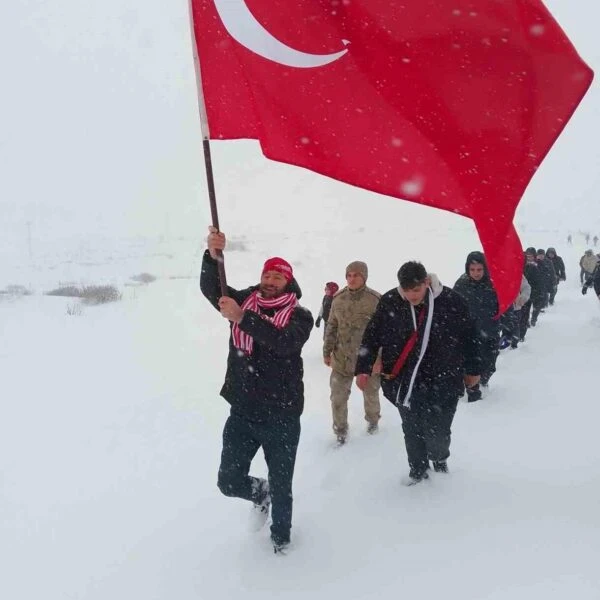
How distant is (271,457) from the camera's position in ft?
11.2

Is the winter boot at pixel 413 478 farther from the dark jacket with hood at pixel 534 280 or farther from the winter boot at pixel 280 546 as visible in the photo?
the dark jacket with hood at pixel 534 280

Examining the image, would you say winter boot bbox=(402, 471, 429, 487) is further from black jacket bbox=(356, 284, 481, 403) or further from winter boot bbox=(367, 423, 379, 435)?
winter boot bbox=(367, 423, 379, 435)

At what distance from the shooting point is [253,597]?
3070mm

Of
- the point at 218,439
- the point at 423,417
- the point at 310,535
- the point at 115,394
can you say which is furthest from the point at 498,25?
the point at 115,394

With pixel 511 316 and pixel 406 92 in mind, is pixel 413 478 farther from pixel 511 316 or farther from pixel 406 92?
pixel 511 316

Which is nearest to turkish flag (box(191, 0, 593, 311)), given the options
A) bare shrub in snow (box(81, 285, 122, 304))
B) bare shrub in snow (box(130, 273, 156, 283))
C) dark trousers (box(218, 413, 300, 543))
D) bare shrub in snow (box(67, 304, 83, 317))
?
dark trousers (box(218, 413, 300, 543))

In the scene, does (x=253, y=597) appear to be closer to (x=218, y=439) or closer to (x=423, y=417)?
(x=423, y=417)

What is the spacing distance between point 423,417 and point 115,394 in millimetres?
4740

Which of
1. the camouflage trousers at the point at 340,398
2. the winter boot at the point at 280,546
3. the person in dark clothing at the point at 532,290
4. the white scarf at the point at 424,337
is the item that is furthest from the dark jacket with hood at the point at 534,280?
the winter boot at the point at 280,546

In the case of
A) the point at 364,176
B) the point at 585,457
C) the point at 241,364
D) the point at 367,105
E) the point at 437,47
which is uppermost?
the point at 437,47

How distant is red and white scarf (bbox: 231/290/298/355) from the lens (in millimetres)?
3262

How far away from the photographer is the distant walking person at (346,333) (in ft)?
17.5

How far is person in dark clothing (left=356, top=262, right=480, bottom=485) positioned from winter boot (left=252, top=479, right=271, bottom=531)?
1.19 metres

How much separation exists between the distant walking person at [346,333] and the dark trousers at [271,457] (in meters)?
1.99
